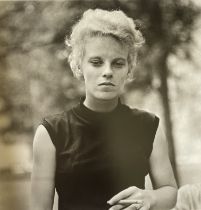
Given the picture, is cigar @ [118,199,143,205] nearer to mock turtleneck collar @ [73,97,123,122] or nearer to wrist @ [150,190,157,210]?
wrist @ [150,190,157,210]

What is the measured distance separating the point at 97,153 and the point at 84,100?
8cm

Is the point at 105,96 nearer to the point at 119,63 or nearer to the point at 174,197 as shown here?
the point at 119,63

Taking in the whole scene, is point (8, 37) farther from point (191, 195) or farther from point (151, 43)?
point (191, 195)

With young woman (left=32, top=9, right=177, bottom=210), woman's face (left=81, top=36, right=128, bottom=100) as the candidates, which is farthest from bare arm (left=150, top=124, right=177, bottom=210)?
woman's face (left=81, top=36, right=128, bottom=100)

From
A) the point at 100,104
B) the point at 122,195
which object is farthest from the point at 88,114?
the point at 122,195

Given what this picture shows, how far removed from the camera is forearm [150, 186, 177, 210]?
0.56m

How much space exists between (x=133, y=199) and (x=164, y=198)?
5 cm

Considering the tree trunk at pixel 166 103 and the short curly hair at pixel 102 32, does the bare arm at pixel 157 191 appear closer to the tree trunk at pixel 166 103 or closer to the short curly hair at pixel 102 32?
the tree trunk at pixel 166 103

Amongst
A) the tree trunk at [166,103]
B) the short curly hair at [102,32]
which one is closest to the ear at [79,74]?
the short curly hair at [102,32]

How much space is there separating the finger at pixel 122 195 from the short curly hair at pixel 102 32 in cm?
17

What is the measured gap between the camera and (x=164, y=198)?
0.57 metres

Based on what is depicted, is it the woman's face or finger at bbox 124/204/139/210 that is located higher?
the woman's face

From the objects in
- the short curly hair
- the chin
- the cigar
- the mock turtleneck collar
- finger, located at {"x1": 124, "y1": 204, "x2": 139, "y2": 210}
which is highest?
the short curly hair

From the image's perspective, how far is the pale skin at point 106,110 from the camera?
0.55 meters
